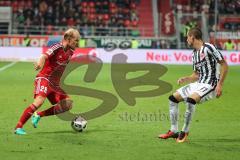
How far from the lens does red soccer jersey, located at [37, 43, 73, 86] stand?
10.7 m

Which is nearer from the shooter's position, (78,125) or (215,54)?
(215,54)

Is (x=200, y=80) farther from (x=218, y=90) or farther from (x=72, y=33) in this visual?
(x=72, y=33)

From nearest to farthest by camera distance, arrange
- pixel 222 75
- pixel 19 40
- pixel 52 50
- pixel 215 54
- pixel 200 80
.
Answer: pixel 222 75 < pixel 215 54 < pixel 200 80 < pixel 52 50 < pixel 19 40

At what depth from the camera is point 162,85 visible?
21266 millimetres

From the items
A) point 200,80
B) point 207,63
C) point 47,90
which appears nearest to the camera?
point 207,63

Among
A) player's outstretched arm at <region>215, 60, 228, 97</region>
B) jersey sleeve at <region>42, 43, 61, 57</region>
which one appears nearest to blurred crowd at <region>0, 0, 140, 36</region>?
jersey sleeve at <region>42, 43, 61, 57</region>

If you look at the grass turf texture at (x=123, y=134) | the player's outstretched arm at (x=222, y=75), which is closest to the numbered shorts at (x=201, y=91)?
the player's outstretched arm at (x=222, y=75)

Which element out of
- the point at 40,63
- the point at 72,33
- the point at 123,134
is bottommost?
the point at 123,134

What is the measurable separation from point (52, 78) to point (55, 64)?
0.92ft

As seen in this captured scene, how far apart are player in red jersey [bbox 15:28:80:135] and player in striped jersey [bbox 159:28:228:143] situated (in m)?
2.11

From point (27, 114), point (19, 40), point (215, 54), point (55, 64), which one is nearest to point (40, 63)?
point (55, 64)

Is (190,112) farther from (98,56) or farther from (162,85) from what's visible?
(98,56)

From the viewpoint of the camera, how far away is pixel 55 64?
35.6 ft

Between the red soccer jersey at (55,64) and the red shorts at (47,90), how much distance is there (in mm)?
91
